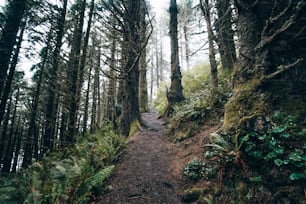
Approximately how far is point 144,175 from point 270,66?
3.84 m

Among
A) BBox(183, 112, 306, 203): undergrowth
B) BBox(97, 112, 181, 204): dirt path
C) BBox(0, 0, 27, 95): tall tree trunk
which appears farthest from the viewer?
BBox(0, 0, 27, 95): tall tree trunk

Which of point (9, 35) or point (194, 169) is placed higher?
point (9, 35)

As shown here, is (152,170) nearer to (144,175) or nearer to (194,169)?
(144,175)

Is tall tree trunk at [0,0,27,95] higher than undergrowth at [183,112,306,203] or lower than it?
higher

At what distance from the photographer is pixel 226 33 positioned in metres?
8.57

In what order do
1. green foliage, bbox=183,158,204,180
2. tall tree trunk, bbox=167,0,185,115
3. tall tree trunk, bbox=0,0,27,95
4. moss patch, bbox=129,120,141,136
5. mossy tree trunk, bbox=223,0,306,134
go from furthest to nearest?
tall tree trunk, bbox=167,0,185,115 < moss patch, bbox=129,120,141,136 < tall tree trunk, bbox=0,0,27,95 < green foliage, bbox=183,158,204,180 < mossy tree trunk, bbox=223,0,306,134

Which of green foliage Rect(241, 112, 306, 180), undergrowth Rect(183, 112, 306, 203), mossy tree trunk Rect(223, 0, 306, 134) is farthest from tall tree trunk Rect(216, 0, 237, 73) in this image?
undergrowth Rect(183, 112, 306, 203)

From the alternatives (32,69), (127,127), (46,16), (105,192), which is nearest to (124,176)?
(105,192)

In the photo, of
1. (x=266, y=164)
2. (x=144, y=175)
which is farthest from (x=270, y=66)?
(x=144, y=175)

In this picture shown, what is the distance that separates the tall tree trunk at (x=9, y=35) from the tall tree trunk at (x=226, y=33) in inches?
253

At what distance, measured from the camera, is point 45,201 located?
3.37m

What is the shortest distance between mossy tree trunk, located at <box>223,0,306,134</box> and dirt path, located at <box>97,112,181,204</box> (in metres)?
1.96

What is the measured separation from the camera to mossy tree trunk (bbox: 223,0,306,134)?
3.62 meters

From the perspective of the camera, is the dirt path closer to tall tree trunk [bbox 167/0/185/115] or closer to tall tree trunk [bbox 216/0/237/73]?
tall tree trunk [bbox 167/0/185/115]
